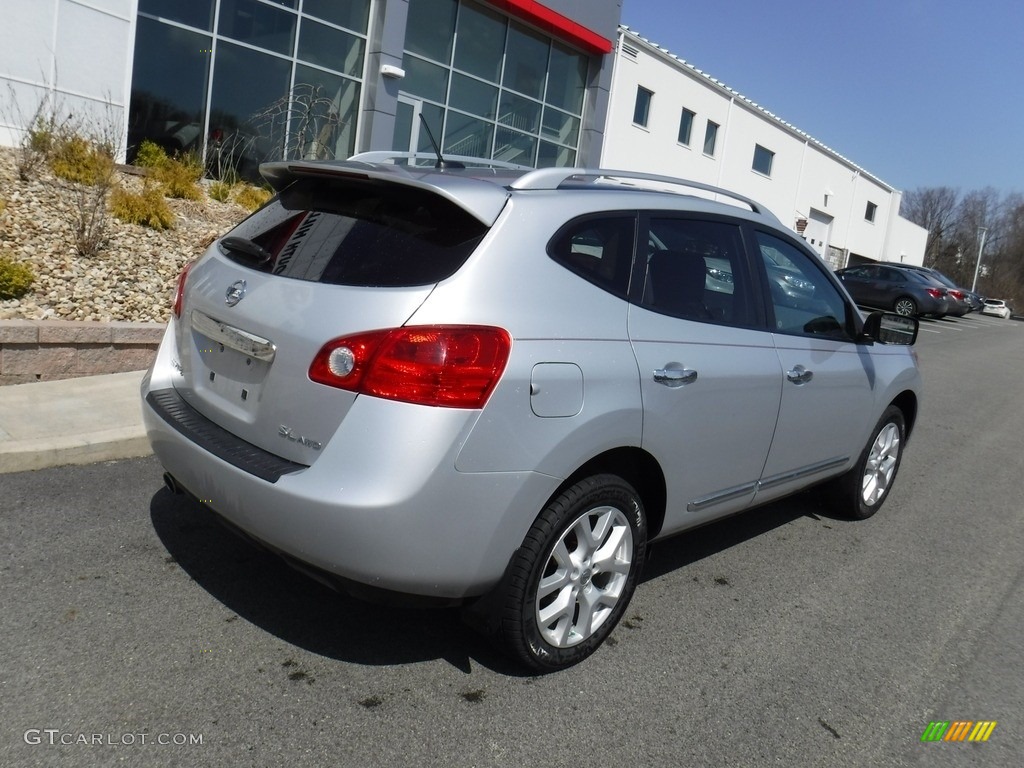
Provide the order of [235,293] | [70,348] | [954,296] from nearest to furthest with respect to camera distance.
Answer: [235,293] < [70,348] < [954,296]

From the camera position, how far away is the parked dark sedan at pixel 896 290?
25641mm

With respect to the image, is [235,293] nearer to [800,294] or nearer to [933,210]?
[800,294]

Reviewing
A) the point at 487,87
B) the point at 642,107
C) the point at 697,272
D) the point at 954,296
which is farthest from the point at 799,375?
the point at 954,296

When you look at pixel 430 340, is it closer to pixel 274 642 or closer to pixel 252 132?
pixel 274 642

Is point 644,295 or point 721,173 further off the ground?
point 721,173

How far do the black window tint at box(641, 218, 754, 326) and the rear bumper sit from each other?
1.04 metres

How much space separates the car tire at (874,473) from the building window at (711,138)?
2462 cm

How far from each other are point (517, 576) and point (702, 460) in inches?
43.5

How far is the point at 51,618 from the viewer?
3.30 metres

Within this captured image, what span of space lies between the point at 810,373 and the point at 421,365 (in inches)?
93.4

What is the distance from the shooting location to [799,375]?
4.27m

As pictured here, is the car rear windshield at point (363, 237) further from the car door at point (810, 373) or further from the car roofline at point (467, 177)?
the car door at point (810, 373)

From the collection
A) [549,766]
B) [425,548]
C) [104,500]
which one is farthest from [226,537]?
[549,766]
